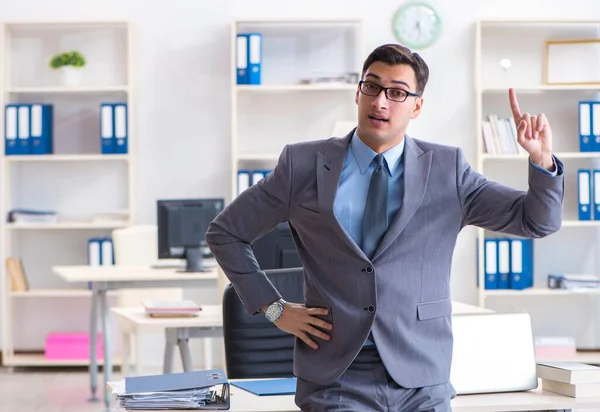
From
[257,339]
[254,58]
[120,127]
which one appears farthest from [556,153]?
[257,339]

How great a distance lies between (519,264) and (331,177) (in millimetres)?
4402

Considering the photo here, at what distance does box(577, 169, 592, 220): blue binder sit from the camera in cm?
630

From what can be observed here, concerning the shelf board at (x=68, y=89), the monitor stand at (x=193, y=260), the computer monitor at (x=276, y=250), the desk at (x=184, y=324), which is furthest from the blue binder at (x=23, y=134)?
the computer monitor at (x=276, y=250)

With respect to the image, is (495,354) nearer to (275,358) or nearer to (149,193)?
(275,358)

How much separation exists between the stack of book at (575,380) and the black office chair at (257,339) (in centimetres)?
103

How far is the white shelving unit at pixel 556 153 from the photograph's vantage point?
6504 millimetres

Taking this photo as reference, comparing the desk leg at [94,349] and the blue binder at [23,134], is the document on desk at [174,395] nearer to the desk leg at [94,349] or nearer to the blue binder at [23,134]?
the desk leg at [94,349]

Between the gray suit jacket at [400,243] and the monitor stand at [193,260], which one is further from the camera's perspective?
the monitor stand at [193,260]

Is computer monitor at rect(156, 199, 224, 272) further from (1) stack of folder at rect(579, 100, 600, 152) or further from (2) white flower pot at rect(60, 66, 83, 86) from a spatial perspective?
(1) stack of folder at rect(579, 100, 600, 152)

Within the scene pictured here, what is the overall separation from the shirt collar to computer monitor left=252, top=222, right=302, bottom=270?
5.38 feet

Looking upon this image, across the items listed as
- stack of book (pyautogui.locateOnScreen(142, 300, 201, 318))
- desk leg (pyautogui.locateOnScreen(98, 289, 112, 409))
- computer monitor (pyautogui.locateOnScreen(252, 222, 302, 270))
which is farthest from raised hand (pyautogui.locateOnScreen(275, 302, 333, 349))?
desk leg (pyautogui.locateOnScreen(98, 289, 112, 409))

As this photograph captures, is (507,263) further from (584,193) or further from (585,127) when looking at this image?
(585,127)

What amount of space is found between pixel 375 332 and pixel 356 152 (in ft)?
1.28

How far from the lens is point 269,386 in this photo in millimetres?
2607
